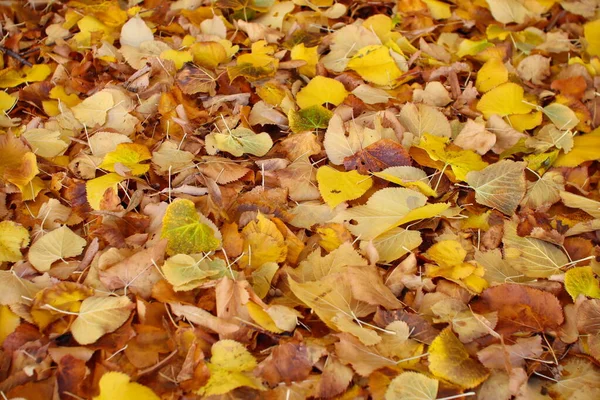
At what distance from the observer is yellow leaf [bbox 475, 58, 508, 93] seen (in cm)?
139

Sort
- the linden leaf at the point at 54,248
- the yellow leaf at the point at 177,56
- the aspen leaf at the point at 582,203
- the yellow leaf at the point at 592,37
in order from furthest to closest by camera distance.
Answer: the yellow leaf at the point at 592,37 < the yellow leaf at the point at 177,56 < the aspen leaf at the point at 582,203 < the linden leaf at the point at 54,248

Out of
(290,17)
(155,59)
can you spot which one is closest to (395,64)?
(290,17)

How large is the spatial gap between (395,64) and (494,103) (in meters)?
0.26

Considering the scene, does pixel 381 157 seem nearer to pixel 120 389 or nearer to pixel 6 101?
→ pixel 120 389

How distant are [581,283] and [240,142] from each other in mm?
730

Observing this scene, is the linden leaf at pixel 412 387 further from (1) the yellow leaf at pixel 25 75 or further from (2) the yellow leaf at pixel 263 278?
(1) the yellow leaf at pixel 25 75

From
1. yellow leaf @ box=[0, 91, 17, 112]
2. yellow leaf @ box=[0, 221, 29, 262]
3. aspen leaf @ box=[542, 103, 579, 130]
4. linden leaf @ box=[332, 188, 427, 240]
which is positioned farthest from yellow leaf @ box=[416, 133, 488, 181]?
yellow leaf @ box=[0, 91, 17, 112]

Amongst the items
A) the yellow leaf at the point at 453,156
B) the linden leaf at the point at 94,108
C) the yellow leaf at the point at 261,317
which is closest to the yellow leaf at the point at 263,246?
the yellow leaf at the point at 261,317

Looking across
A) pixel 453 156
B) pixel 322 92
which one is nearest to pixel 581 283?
pixel 453 156

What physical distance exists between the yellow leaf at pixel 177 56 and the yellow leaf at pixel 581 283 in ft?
3.23

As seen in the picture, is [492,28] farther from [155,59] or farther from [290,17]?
[155,59]

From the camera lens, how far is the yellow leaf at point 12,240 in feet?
3.42

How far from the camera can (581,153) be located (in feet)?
4.12

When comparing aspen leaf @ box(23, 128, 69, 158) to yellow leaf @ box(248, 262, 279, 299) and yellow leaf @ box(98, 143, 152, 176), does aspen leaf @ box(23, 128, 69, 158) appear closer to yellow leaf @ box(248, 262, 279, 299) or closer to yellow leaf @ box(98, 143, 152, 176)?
yellow leaf @ box(98, 143, 152, 176)
